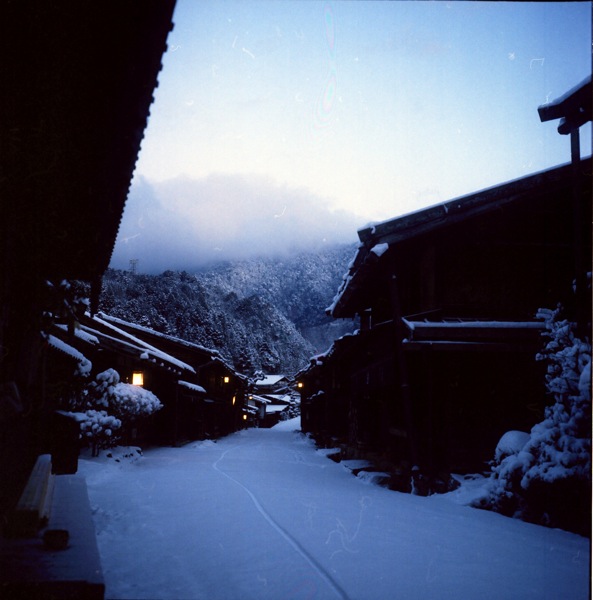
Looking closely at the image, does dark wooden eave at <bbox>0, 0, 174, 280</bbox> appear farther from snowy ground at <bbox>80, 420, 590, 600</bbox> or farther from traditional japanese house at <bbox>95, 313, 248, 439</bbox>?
traditional japanese house at <bbox>95, 313, 248, 439</bbox>

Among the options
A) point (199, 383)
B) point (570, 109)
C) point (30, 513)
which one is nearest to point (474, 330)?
point (570, 109)

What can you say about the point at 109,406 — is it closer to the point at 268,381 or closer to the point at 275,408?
the point at 275,408

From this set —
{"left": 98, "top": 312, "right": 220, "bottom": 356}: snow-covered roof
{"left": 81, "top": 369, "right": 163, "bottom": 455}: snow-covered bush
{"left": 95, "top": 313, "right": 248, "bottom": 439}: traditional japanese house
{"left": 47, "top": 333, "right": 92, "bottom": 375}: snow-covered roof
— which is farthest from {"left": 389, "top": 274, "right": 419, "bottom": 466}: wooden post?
{"left": 98, "top": 312, "right": 220, "bottom": 356}: snow-covered roof

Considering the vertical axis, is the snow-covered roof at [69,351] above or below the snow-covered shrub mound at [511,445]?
above

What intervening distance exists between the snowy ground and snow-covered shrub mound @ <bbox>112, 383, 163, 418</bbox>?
270 inches

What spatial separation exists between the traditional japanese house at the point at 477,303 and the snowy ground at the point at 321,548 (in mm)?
1933

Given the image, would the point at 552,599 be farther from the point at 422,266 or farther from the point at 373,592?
the point at 422,266

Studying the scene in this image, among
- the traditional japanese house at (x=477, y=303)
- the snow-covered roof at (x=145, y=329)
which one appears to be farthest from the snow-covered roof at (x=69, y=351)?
the snow-covered roof at (x=145, y=329)

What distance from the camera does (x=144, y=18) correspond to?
287 cm

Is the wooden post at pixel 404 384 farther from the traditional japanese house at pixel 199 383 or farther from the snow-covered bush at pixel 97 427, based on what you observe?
the traditional japanese house at pixel 199 383

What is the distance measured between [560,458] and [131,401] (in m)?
15.5

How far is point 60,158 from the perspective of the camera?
4.30m

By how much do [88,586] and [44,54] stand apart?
13.8 feet

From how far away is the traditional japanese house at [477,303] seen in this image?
11.4m
